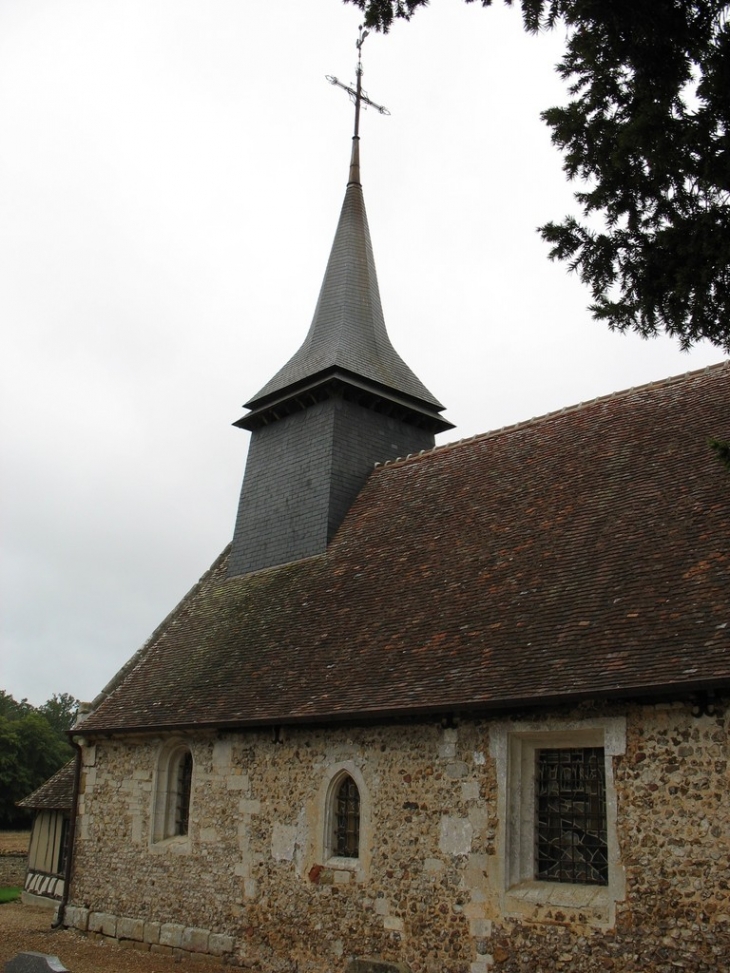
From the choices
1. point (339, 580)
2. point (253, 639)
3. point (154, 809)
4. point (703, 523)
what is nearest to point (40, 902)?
point (154, 809)

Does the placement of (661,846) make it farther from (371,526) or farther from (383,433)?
(383,433)

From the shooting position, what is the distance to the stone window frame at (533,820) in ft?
26.2

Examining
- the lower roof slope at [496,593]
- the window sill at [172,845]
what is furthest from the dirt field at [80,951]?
the lower roof slope at [496,593]

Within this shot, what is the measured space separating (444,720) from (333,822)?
203cm

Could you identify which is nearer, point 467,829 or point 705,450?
point 467,829

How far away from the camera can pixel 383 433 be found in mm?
16203

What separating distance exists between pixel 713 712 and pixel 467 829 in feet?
8.72

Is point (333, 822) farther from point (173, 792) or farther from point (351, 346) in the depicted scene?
point (351, 346)

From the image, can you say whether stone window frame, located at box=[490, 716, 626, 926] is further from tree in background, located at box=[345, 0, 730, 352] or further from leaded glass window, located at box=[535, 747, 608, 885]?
tree in background, located at box=[345, 0, 730, 352]

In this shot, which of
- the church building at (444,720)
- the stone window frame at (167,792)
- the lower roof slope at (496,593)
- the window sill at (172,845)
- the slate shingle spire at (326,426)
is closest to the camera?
the church building at (444,720)

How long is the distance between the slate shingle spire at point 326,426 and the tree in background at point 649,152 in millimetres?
8659

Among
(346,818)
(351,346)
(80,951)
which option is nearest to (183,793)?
(80,951)

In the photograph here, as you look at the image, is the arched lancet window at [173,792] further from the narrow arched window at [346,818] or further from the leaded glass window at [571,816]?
the leaded glass window at [571,816]

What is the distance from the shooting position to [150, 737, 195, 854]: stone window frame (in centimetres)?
1242
